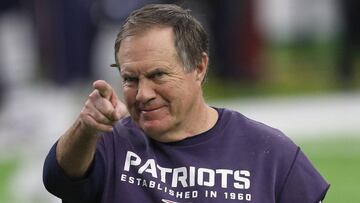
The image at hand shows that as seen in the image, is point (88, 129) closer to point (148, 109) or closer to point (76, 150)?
point (76, 150)

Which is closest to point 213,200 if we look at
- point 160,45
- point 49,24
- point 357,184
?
point 160,45

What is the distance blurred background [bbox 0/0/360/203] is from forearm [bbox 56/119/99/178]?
4934mm

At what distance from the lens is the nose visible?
516 cm

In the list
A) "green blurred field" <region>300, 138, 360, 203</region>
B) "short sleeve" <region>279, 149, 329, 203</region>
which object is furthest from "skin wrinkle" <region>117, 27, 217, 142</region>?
"green blurred field" <region>300, 138, 360, 203</region>

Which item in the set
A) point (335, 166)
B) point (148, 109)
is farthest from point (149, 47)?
point (335, 166)

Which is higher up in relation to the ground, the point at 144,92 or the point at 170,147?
the point at 144,92

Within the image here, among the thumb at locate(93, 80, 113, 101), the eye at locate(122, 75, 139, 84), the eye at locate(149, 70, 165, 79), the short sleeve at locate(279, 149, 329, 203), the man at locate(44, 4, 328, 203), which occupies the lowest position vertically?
the short sleeve at locate(279, 149, 329, 203)

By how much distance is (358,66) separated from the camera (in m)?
18.1

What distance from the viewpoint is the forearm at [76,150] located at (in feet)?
16.6

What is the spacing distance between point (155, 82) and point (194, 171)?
0.37 meters

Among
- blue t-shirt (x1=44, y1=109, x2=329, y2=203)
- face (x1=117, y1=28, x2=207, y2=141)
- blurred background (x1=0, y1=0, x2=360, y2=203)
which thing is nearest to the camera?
face (x1=117, y1=28, x2=207, y2=141)

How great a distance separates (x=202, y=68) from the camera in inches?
215

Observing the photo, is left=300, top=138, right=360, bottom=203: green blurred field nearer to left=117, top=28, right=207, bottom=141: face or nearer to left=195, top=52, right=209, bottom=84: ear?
left=195, top=52, right=209, bottom=84: ear

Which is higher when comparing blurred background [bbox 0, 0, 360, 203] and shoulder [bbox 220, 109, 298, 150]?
shoulder [bbox 220, 109, 298, 150]
